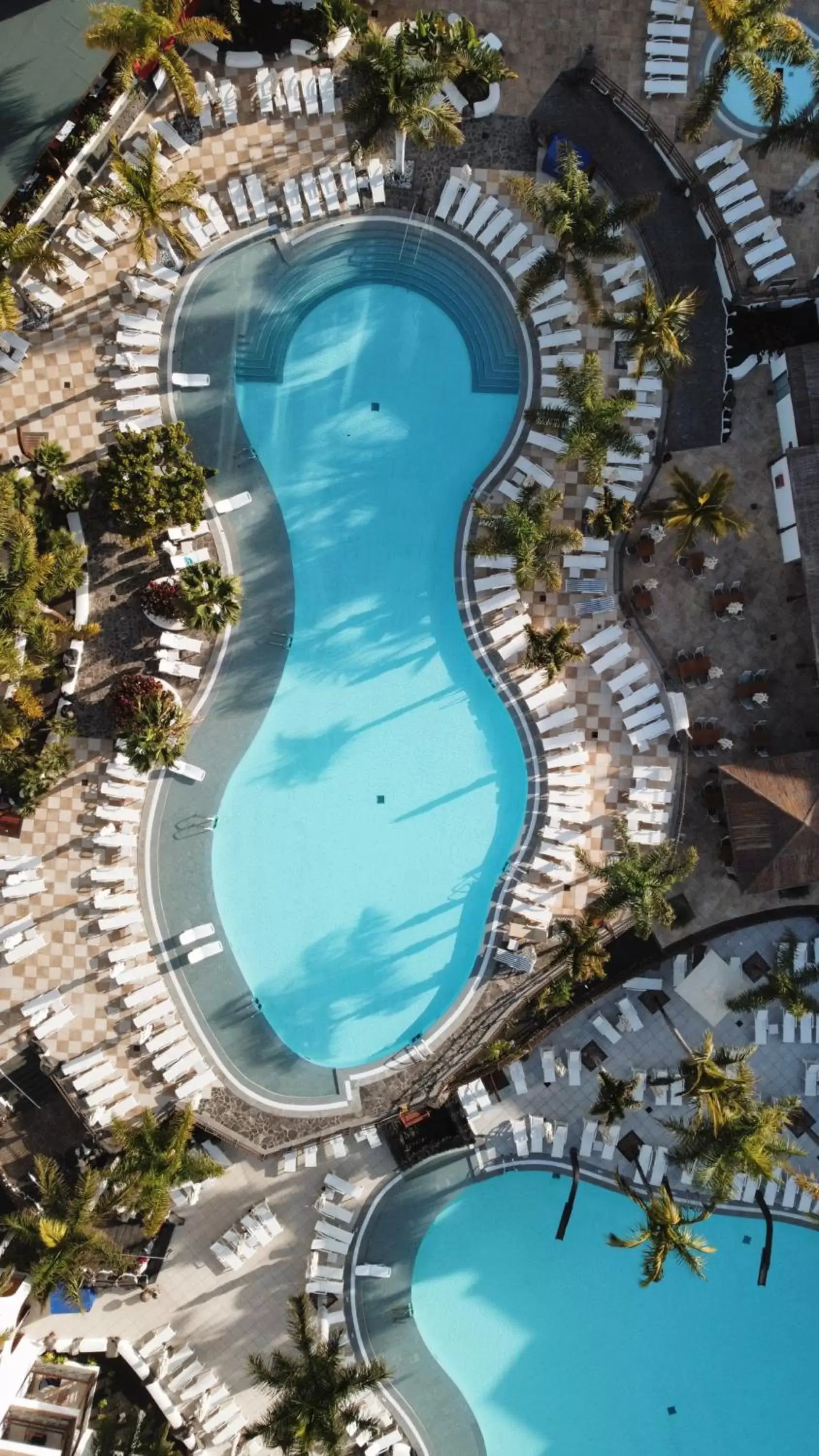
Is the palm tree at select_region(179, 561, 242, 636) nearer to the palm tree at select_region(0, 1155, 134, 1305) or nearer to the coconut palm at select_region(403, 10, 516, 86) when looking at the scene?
the coconut palm at select_region(403, 10, 516, 86)

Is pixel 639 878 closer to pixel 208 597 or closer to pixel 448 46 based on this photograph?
pixel 208 597

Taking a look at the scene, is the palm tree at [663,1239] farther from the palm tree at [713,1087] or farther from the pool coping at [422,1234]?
the pool coping at [422,1234]

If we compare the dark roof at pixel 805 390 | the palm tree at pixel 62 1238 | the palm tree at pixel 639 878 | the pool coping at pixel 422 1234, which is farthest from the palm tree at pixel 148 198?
the pool coping at pixel 422 1234

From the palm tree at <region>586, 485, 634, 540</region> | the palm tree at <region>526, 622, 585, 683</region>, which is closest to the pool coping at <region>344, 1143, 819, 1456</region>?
the palm tree at <region>526, 622, 585, 683</region>

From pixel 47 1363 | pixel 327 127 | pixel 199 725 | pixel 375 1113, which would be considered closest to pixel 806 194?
pixel 327 127

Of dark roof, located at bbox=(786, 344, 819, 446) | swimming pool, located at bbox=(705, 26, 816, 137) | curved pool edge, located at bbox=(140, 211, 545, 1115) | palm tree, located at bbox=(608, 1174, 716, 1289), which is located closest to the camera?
palm tree, located at bbox=(608, 1174, 716, 1289)

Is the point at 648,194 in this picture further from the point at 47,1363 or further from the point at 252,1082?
the point at 47,1363

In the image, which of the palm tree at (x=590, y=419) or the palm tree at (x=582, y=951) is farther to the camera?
the palm tree at (x=582, y=951)
